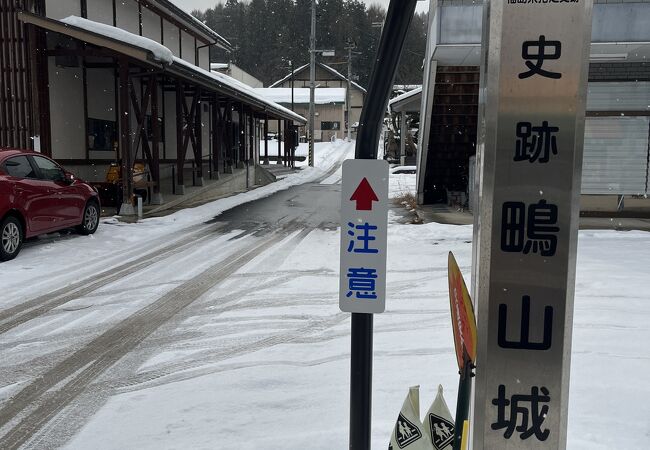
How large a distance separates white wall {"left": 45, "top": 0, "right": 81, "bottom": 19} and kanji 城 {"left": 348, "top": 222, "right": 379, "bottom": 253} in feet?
51.3

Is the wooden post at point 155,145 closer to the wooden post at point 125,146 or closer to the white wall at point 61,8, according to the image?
the wooden post at point 125,146

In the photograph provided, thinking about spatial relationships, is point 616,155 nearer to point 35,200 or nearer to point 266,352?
point 266,352

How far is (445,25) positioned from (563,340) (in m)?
9.62

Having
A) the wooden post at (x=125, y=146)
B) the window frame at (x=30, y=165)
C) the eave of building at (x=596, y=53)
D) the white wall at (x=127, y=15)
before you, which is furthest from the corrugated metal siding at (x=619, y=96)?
the white wall at (x=127, y=15)

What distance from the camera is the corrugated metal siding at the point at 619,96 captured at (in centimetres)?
1375

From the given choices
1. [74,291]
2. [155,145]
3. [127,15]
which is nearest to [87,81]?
[155,145]

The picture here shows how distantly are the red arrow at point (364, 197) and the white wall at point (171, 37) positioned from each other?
23.5 metres

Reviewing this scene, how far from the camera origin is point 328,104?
5925 centimetres

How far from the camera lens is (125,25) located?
19766mm

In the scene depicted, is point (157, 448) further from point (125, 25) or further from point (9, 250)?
point (125, 25)

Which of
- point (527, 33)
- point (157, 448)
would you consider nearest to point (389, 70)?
point (527, 33)

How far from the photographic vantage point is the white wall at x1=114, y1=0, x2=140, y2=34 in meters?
19.2

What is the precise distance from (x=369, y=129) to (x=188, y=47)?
26490mm

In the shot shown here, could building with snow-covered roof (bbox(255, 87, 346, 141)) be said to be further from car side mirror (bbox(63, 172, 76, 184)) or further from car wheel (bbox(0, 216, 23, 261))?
car wheel (bbox(0, 216, 23, 261))
